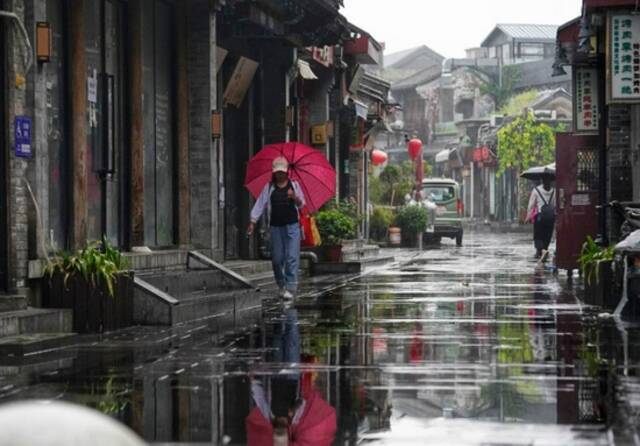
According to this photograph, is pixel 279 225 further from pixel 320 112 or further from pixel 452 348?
pixel 320 112

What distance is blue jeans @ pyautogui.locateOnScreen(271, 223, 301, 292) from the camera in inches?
717

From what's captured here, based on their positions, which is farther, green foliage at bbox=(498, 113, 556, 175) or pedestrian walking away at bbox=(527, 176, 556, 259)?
green foliage at bbox=(498, 113, 556, 175)

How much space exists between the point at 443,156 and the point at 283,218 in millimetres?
79549

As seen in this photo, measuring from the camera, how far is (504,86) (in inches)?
3792

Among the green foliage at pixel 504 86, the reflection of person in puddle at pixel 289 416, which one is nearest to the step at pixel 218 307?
the reflection of person in puddle at pixel 289 416

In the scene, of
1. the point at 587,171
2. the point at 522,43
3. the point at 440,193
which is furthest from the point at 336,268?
the point at 522,43

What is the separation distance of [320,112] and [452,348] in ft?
68.7

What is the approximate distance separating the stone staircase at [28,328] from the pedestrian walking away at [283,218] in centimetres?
549

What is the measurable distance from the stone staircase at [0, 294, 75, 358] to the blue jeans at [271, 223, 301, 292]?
5473mm

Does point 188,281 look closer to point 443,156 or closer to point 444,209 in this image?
point 444,209

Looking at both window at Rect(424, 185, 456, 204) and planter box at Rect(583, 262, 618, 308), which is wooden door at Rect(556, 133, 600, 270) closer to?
planter box at Rect(583, 262, 618, 308)

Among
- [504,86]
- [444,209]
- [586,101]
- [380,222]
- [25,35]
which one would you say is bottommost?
[380,222]

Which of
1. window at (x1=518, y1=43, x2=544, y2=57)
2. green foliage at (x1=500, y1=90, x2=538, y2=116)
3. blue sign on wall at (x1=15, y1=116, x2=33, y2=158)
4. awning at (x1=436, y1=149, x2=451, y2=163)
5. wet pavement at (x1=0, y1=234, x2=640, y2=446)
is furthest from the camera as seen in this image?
window at (x1=518, y1=43, x2=544, y2=57)

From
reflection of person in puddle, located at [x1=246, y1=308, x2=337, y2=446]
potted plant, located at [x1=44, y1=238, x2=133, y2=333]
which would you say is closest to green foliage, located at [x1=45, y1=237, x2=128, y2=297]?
potted plant, located at [x1=44, y1=238, x2=133, y2=333]
